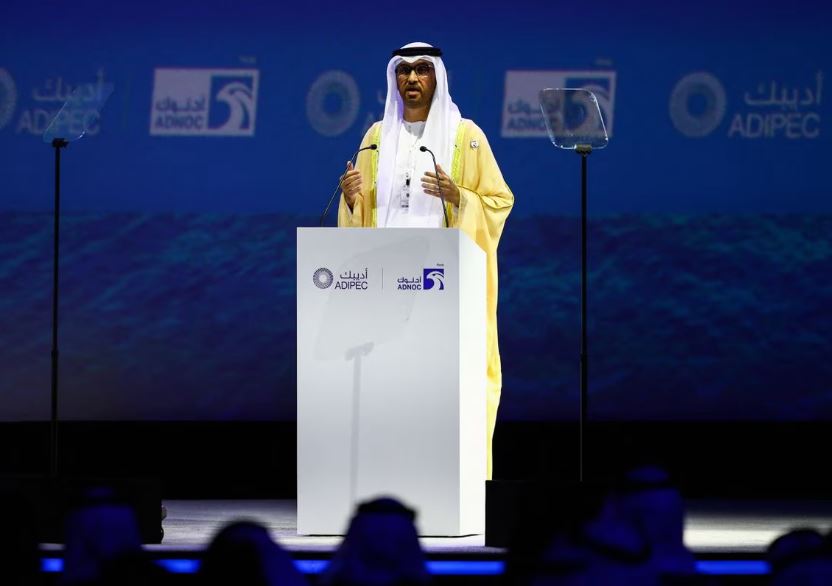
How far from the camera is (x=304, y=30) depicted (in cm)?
827

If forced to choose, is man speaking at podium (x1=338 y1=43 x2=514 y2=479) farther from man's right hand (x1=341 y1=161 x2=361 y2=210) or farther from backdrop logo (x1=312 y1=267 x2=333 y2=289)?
backdrop logo (x1=312 y1=267 x2=333 y2=289)

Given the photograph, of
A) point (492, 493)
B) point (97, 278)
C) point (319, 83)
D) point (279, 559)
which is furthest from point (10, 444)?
point (279, 559)

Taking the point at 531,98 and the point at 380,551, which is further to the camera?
the point at 531,98

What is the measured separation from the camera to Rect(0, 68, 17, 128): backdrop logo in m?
8.27

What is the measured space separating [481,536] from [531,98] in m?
3.57

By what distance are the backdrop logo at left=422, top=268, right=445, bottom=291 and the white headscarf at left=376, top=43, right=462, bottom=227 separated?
629mm

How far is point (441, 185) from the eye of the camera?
17.8ft

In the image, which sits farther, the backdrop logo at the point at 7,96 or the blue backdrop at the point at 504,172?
the backdrop logo at the point at 7,96

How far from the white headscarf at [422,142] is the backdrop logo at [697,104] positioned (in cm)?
276

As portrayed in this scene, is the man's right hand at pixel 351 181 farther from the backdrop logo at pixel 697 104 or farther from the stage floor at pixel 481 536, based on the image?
the backdrop logo at pixel 697 104

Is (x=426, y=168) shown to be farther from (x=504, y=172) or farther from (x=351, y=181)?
(x=504, y=172)

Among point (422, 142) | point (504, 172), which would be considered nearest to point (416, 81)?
point (422, 142)

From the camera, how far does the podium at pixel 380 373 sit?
16.4ft

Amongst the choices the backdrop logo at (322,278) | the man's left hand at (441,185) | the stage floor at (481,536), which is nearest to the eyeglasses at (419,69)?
the man's left hand at (441,185)
